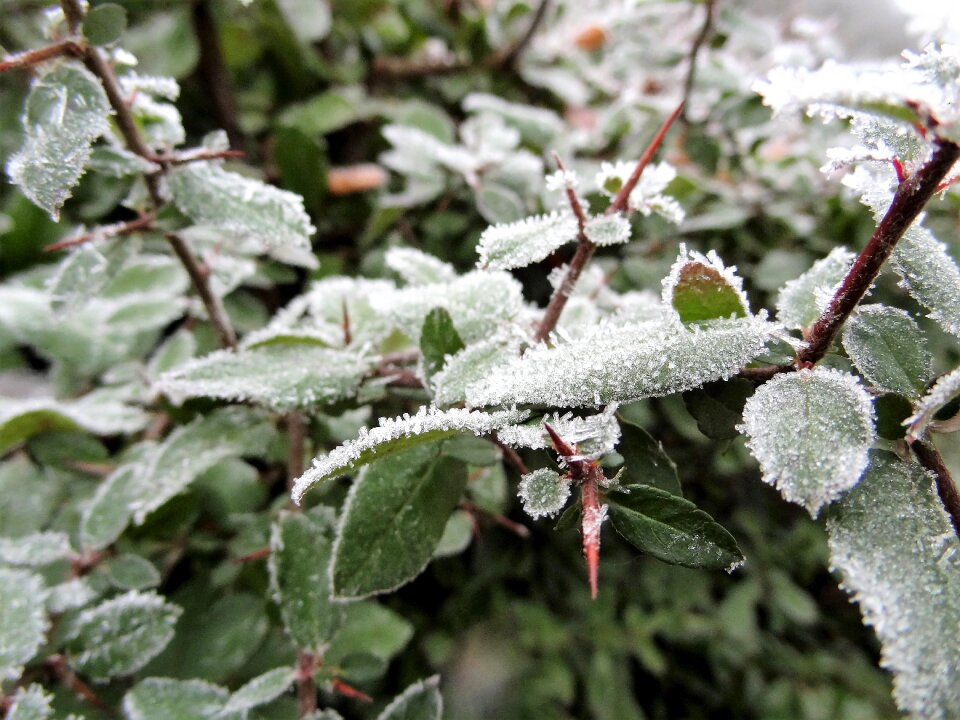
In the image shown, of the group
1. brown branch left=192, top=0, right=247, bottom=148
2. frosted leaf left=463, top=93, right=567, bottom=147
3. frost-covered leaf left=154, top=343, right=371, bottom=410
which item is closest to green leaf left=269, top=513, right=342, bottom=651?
frost-covered leaf left=154, top=343, right=371, bottom=410

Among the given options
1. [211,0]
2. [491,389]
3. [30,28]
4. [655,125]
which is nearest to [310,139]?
[211,0]

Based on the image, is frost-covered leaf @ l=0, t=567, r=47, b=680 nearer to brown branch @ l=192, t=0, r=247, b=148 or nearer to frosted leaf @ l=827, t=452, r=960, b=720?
frosted leaf @ l=827, t=452, r=960, b=720

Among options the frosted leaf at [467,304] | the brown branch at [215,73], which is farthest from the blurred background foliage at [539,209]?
the frosted leaf at [467,304]

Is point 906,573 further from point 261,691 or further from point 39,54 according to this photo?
point 39,54

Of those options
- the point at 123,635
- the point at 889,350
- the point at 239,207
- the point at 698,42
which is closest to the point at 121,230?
the point at 239,207

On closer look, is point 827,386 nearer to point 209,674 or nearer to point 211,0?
point 209,674

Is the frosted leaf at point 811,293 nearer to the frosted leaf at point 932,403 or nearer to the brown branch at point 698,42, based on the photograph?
the frosted leaf at point 932,403
